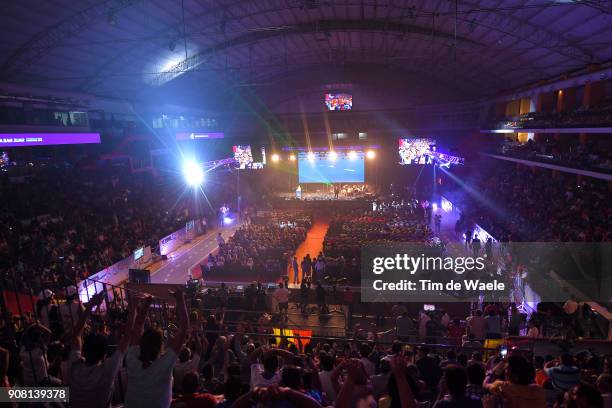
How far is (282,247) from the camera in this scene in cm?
1720

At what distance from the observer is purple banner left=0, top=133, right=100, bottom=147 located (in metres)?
14.3

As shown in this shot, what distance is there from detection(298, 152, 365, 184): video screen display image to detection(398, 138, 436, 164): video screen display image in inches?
128

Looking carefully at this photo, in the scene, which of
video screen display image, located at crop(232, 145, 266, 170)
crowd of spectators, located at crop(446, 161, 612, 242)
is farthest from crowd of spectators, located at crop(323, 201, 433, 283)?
video screen display image, located at crop(232, 145, 266, 170)

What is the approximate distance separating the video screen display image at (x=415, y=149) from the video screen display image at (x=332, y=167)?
326 centimetres

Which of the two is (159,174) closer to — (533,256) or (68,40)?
(68,40)

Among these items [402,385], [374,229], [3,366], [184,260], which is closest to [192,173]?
[184,260]

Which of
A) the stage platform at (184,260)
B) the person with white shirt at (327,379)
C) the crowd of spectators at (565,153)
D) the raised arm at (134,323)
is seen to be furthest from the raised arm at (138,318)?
the crowd of spectators at (565,153)

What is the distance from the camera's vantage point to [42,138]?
51.6 ft

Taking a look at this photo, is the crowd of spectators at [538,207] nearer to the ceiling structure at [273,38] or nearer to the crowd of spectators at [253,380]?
the ceiling structure at [273,38]

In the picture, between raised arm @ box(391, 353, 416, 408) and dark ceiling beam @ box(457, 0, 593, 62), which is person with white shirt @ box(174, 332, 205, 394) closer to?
raised arm @ box(391, 353, 416, 408)

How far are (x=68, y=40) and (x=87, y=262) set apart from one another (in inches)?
363

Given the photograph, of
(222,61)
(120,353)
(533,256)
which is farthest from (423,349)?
(222,61)

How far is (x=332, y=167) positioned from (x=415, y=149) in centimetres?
660

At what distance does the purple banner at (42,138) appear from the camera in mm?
14289
